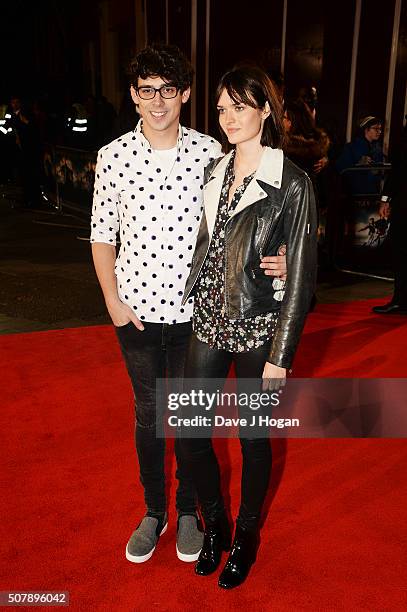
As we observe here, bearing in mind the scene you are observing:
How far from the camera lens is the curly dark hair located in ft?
6.80

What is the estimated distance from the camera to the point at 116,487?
2.91 m

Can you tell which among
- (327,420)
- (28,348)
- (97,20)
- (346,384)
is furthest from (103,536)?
(97,20)

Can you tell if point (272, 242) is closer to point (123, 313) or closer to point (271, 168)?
point (271, 168)

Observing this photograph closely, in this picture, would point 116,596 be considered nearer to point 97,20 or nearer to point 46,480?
point 46,480

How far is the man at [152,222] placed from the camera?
211 cm

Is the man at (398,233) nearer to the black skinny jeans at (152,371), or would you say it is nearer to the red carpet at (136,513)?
the red carpet at (136,513)

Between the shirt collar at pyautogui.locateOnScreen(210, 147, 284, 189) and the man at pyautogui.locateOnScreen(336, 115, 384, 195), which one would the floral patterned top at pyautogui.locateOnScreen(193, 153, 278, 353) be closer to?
the shirt collar at pyautogui.locateOnScreen(210, 147, 284, 189)

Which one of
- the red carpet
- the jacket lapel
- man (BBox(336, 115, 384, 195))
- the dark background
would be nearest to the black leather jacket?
the jacket lapel

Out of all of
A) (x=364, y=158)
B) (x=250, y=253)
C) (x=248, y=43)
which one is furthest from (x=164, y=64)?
(x=248, y=43)

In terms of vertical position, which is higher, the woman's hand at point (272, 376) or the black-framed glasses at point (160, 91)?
the black-framed glasses at point (160, 91)

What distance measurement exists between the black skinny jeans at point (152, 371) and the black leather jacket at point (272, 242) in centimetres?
30

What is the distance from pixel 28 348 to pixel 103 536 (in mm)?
2344

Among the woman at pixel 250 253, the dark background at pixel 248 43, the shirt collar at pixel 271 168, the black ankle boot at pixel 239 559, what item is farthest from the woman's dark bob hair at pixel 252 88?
the dark background at pixel 248 43

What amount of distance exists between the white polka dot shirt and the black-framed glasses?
14 centimetres
